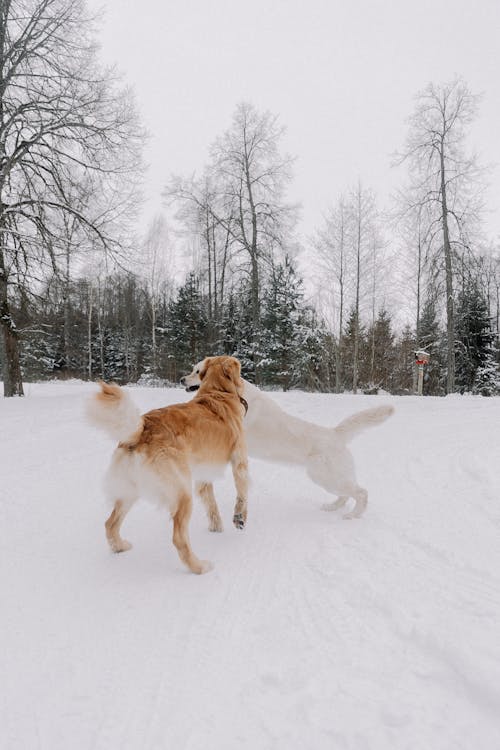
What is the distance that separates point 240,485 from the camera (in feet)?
10.3

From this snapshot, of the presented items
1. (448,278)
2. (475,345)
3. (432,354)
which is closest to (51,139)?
(448,278)

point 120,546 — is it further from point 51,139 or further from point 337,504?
point 51,139

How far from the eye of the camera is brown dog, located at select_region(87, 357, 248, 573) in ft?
7.80

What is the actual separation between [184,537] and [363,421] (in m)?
1.84

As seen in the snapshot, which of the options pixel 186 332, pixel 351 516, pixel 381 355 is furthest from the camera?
pixel 381 355

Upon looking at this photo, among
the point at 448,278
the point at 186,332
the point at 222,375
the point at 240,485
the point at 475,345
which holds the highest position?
the point at 448,278

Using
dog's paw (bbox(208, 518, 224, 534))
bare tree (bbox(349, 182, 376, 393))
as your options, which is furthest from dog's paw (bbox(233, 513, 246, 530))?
bare tree (bbox(349, 182, 376, 393))

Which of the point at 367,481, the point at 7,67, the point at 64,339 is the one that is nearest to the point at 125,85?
the point at 7,67

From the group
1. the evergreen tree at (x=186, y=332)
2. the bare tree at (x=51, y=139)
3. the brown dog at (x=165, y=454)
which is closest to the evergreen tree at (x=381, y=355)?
the evergreen tree at (x=186, y=332)

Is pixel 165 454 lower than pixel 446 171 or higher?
lower

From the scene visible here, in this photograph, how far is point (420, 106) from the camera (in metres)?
15.5

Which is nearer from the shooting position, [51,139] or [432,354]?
[51,139]

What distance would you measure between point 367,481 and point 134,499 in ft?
8.67

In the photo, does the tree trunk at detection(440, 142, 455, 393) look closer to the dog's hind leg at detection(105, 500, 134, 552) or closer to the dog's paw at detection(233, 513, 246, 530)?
the dog's paw at detection(233, 513, 246, 530)
